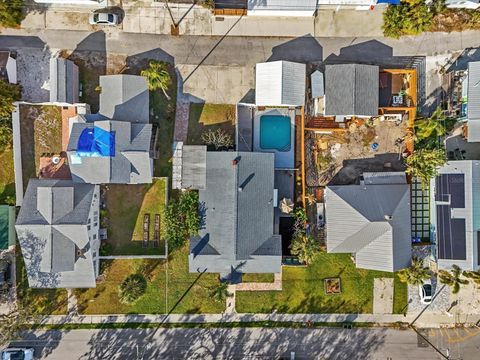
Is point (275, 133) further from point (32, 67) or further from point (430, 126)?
point (32, 67)

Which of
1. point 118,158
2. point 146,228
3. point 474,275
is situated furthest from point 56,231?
point 474,275

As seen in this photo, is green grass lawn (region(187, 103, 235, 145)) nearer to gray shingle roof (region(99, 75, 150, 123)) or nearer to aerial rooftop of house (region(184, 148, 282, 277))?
aerial rooftop of house (region(184, 148, 282, 277))

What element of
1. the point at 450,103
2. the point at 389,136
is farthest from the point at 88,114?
the point at 450,103

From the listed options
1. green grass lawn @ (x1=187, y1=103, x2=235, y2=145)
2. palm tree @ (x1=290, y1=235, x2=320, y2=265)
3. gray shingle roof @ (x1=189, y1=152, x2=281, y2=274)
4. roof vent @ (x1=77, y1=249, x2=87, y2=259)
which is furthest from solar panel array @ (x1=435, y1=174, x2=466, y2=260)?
roof vent @ (x1=77, y1=249, x2=87, y2=259)

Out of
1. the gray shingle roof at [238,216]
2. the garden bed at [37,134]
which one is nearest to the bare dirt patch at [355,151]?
the gray shingle roof at [238,216]

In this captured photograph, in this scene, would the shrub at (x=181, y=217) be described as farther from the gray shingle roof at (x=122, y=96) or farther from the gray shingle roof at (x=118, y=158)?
the gray shingle roof at (x=122, y=96)

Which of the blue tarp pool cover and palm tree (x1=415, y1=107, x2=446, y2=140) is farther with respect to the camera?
palm tree (x1=415, y1=107, x2=446, y2=140)
